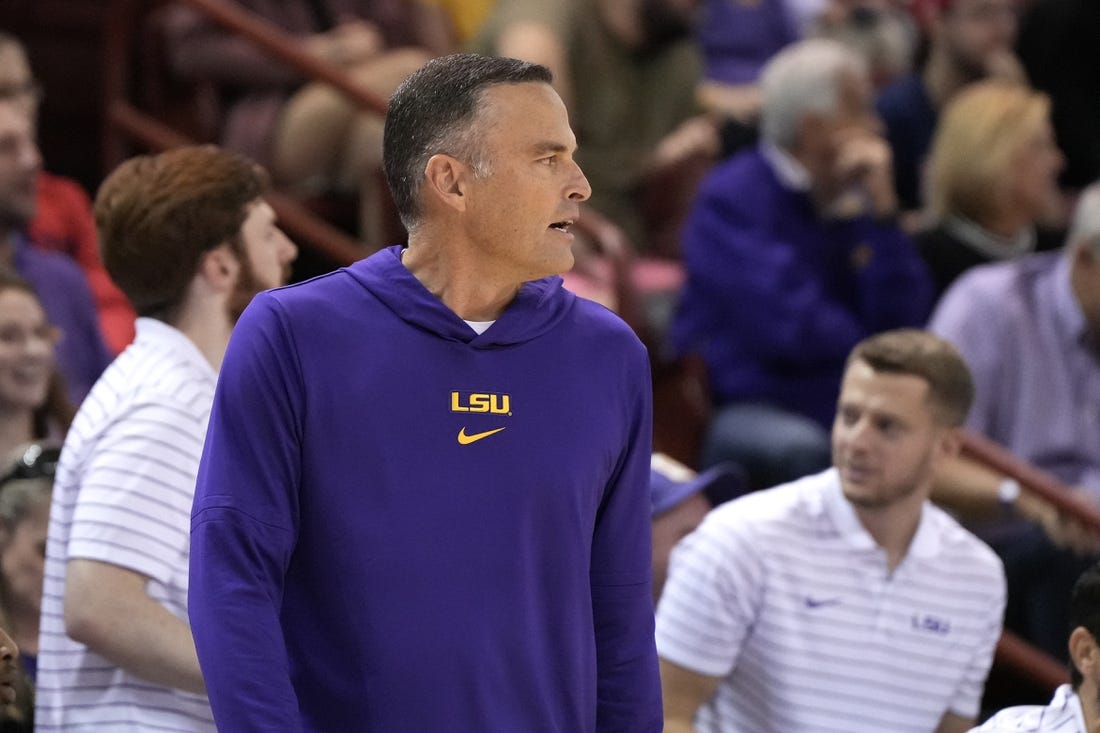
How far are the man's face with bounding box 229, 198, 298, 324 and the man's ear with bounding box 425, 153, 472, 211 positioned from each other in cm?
75

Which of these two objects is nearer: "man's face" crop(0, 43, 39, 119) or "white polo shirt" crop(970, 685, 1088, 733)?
"white polo shirt" crop(970, 685, 1088, 733)

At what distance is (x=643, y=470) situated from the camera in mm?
2289

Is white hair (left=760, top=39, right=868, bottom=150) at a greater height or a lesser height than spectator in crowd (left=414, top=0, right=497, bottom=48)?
lesser

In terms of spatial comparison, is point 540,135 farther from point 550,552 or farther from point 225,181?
point 225,181

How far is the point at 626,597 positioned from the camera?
224cm

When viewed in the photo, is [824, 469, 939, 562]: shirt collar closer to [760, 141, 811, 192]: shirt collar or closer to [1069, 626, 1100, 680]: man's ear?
[1069, 626, 1100, 680]: man's ear

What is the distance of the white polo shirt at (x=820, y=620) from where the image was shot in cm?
328

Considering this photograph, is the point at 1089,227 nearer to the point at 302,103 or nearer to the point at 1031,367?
the point at 1031,367

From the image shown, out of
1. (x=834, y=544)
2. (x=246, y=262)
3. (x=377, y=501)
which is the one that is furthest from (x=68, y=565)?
(x=834, y=544)

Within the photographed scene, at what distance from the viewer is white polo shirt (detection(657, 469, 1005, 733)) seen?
328 centimetres

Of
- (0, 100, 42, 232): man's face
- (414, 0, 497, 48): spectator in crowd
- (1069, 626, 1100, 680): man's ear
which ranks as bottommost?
(1069, 626, 1100, 680): man's ear

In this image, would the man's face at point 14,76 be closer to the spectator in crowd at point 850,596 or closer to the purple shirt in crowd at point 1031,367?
the spectator in crowd at point 850,596

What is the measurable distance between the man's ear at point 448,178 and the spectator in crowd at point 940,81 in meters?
4.38

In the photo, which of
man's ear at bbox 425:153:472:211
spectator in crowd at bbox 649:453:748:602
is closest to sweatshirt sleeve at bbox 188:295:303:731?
man's ear at bbox 425:153:472:211
